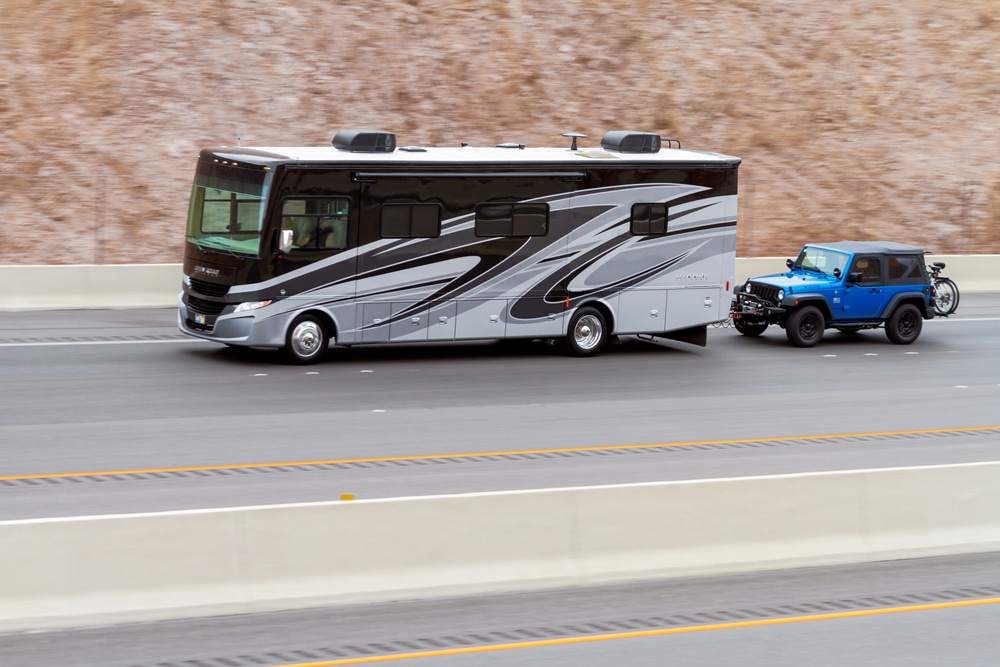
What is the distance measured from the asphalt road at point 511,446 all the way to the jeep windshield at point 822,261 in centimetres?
136

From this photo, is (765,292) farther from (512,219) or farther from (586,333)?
(512,219)

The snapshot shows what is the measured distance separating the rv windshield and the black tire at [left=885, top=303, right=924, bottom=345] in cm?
1103

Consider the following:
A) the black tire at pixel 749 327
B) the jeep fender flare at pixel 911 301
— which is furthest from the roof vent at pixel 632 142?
the jeep fender flare at pixel 911 301

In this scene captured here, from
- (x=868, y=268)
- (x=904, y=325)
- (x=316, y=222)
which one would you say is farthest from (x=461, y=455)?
(x=904, y=325)

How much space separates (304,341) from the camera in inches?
733

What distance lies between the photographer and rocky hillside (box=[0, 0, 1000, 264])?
30.0 meters

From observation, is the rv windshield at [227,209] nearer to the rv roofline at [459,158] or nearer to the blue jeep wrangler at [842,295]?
the rv roofline at [459,158]

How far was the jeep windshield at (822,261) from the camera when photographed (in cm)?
2211

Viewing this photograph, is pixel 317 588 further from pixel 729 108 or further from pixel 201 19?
pixel 729 108

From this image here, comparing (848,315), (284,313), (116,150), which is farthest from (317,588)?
(116,150)

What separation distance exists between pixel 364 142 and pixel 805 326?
26.3 feet

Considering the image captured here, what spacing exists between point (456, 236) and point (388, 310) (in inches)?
60.2

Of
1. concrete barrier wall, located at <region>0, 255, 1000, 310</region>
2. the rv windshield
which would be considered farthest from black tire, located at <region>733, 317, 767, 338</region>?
concrete barrier wall, located at <region>0, 255, 1000, 310</region>

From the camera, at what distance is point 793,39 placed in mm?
40844
